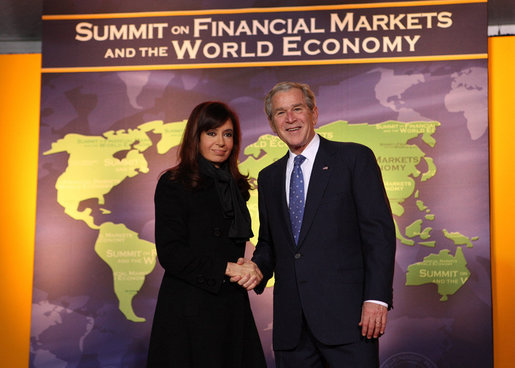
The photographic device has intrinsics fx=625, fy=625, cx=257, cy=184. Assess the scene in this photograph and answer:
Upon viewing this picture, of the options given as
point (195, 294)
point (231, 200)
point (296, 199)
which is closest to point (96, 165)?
point (231, 200)

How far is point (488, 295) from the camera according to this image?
4191mm

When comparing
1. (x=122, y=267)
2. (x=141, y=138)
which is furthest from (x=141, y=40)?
(x=122, y=267)

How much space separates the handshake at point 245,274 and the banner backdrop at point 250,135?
5.88 feet

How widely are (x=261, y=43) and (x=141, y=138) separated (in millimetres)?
1129

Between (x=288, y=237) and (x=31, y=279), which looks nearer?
(x=288, y=237)

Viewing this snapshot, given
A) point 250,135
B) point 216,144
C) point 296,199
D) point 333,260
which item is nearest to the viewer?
point 333,260

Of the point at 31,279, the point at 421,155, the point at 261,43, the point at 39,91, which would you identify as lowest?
the point at 31,279

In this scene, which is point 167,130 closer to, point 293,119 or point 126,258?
point 126,258

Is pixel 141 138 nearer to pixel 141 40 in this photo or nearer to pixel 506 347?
pixel 141 40

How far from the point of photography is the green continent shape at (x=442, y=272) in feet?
13.9

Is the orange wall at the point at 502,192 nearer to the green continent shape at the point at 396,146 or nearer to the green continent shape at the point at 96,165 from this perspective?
the green continent shape at the point at 396,146

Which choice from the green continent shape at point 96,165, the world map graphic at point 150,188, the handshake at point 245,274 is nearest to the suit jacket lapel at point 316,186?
the handshake at point 245,274

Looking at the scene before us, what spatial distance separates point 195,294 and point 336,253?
0.65 m

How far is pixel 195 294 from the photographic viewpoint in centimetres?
271
